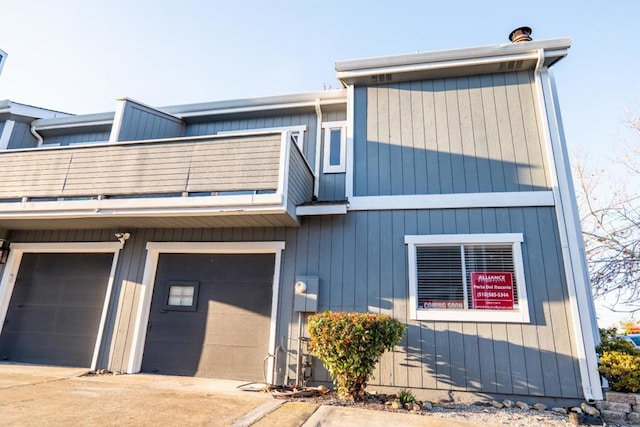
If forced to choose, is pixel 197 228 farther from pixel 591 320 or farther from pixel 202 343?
pixel 591 320

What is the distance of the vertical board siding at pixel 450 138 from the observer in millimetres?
6105

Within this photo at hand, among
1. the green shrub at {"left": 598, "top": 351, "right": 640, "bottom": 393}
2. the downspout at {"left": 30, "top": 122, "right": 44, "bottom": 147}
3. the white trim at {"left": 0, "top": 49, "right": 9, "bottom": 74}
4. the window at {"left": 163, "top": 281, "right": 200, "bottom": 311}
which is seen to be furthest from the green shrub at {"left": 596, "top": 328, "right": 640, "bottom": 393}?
the downspout at {"left": 30, "top": 122, "right": 44, "bottom": 147}

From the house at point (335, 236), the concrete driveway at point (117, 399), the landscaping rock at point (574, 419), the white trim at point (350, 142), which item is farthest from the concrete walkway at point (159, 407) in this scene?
the white trim at point (350, 142)

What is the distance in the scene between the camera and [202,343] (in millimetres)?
6480

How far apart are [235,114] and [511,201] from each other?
237 inches

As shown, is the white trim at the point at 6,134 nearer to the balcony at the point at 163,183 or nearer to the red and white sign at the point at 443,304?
the balcony at the point at 163,183

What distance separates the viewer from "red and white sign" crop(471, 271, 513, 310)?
5.48 meters

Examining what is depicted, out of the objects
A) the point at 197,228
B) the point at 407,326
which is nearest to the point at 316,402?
the point at 407,326

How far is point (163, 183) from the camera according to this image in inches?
239

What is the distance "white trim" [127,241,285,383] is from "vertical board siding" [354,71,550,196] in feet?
7.01

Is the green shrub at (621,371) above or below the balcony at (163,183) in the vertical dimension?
below

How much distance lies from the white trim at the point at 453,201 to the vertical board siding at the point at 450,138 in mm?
117

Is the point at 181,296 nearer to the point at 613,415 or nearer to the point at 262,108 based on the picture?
the point at 262,108

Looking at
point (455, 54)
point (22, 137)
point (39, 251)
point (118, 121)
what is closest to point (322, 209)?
point (455, 54)
